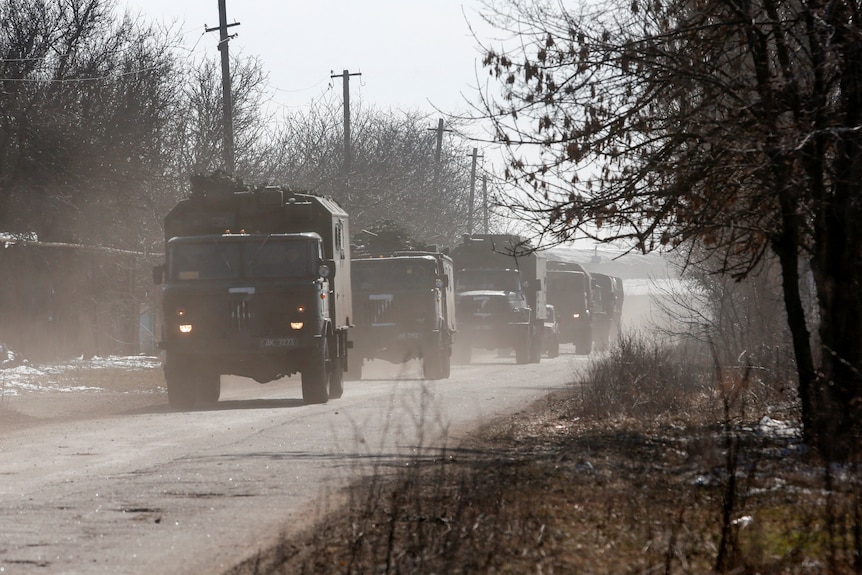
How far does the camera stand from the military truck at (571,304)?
4619 cm

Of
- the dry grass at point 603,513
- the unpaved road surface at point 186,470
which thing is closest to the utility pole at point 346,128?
the unpaved road surface at point 186,470

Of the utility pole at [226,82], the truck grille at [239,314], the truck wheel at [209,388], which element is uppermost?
the utility pole at [226,82]

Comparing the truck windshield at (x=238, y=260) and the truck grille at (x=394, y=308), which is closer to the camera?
the truck windshield at (x=238, y=260)

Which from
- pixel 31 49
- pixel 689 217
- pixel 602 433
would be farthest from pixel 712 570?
pixel 31 49

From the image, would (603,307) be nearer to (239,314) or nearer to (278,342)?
(278,342)

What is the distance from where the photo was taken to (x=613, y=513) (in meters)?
8.23

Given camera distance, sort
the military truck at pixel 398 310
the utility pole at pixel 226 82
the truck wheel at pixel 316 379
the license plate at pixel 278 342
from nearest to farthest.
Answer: the license plate at pixel 278 342 < the truck wheel at pixel 316 379 < the military truck at pixel 398 310 < the utility pole at pixel 226 82

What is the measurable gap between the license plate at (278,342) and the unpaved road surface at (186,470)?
937 millimetres

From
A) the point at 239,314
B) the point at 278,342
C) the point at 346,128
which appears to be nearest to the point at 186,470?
the point at 278,342

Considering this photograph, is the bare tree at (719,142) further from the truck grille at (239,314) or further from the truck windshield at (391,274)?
the truck windshield at (391,274)

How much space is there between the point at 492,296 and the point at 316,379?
14.8 meters

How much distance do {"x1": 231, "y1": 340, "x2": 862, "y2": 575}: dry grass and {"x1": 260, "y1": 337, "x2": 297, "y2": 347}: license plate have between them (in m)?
7.01

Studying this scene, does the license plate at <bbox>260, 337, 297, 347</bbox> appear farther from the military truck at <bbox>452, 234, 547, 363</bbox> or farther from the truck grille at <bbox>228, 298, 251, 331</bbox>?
the military truck at <bbox>452, 234, 547, 363</bbox>

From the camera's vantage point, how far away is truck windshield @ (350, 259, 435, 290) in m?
28.0
